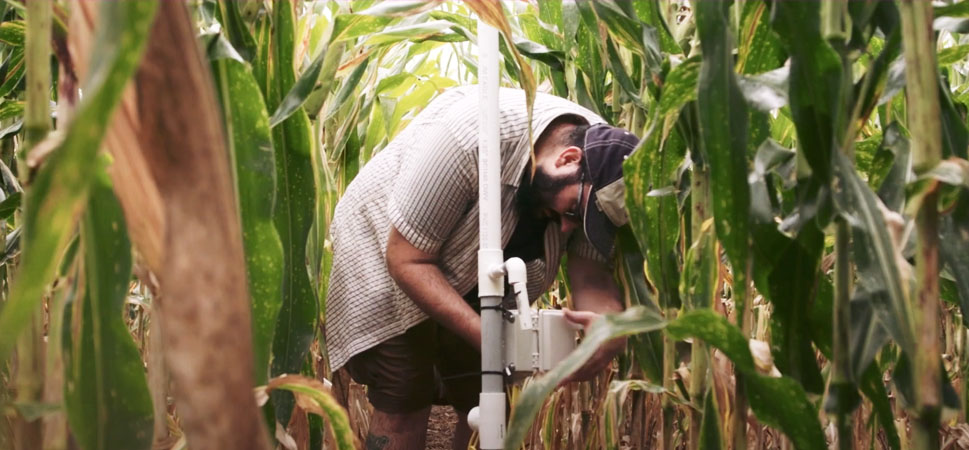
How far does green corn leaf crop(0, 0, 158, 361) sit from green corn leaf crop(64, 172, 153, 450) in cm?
18

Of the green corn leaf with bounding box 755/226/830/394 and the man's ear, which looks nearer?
the green corn leaf with bounding box 755/226/830/394

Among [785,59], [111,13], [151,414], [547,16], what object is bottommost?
[151,414]

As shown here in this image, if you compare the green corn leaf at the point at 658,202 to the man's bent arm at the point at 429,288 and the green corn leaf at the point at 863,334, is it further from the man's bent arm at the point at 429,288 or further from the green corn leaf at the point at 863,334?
the man's bent arm at the point at 429,288

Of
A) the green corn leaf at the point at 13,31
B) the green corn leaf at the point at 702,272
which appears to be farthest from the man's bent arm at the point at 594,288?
the green corn leaf at the point at 13,31

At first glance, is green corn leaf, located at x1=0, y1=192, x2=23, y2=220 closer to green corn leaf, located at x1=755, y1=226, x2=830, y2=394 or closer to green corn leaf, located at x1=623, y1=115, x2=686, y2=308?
green corn leaf, located at x1=623, y1=115, x2=686, y2=308

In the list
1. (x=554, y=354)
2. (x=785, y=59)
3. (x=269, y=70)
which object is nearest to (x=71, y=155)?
(x=269, y=70)

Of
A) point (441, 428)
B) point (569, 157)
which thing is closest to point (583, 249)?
point (569, 157)

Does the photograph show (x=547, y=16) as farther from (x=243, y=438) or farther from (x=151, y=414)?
(x=243, y=438)

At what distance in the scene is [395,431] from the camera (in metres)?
1.53

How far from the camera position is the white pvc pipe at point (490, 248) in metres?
0.98

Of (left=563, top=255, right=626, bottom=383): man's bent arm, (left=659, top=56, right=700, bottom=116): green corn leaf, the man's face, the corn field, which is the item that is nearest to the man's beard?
the man's face

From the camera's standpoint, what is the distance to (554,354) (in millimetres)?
1042

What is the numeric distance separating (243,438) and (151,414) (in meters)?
0.26

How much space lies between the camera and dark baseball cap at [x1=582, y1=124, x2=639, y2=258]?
47.2 inches
